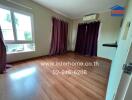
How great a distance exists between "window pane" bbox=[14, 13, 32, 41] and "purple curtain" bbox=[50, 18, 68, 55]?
1.17 meters

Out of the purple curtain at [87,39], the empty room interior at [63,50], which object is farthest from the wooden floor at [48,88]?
the purple curtain at [87,39]

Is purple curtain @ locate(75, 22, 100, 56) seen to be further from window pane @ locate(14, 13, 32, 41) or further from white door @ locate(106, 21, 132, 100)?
white door @ locate(106, 21, 132, 100)

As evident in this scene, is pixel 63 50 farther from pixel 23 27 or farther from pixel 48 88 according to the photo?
pixel 48 88

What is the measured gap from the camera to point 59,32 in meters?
4.08

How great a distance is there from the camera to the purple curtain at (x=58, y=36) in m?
3.85

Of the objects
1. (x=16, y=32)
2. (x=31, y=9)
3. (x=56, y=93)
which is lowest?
(x=56, y=93)

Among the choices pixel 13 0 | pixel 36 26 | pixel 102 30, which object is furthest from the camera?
pixel 102 30

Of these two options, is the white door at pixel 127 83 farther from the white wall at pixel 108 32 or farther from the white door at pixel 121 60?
the white wall at pixel 108 32

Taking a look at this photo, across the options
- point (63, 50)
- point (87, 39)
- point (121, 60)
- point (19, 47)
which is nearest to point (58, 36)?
point (63, 50)

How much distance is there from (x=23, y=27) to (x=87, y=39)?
325 centimetres

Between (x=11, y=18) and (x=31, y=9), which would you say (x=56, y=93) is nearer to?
(x=11, y=18)

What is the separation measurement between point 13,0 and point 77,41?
3.61 metres

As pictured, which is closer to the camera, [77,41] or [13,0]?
[13,0]

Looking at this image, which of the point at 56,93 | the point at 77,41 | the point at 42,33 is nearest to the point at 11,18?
the point at 42,33
